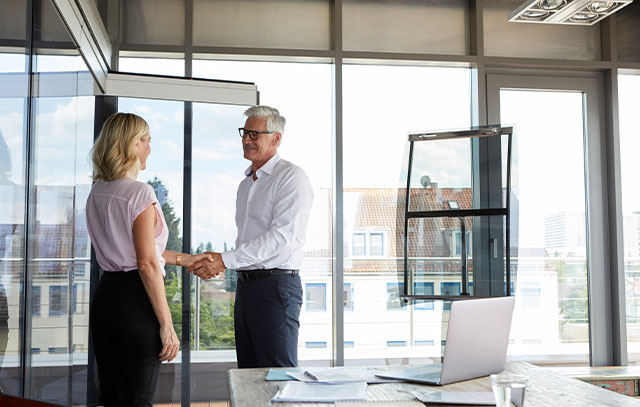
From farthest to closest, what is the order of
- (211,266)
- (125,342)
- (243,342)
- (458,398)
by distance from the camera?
(211,266), (243,342), (125,342), (458,398)

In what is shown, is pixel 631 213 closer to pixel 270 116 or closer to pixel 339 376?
pixel 270 116

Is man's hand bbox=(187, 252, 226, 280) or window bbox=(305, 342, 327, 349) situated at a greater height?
man's hand bbox=(187, 252, 226, 280)

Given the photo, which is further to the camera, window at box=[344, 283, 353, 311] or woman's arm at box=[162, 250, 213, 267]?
window at box=[344, 283, 353, 311]

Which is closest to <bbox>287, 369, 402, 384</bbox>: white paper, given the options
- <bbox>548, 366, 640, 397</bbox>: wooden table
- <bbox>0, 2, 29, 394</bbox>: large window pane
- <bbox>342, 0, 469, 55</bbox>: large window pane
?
<bbox>0, 2, 29, 394</bbox>: large window pane

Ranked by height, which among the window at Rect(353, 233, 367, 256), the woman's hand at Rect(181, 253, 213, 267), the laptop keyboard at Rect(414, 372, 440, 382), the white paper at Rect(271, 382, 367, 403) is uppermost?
the window at Rect(353, 233, 367, 256)

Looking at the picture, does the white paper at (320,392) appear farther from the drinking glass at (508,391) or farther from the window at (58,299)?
the window at (58,299)

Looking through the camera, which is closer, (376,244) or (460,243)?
(460,243)

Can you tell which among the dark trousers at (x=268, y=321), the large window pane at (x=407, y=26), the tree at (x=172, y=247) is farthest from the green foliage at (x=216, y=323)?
the large window pane at (x=407, y=26)

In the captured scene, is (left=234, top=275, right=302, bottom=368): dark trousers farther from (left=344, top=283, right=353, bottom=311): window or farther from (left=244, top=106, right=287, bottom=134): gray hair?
(left=344, top=283, right=353, bottom=311): window

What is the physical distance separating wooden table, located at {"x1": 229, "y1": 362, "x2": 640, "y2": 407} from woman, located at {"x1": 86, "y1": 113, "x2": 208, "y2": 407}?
14.8 inches

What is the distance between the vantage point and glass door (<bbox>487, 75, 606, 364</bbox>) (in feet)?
15.2

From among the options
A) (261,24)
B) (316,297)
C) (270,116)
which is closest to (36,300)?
(270,116)

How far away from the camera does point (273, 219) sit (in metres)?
2.85

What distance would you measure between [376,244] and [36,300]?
8.48ft
